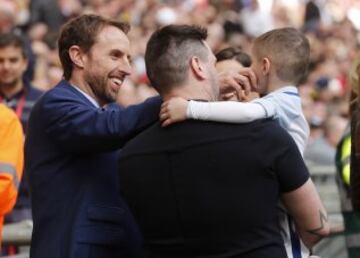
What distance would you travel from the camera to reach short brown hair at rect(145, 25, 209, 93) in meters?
4.60

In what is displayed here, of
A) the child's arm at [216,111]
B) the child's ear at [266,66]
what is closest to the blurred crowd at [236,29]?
the child's ear at [266,66]

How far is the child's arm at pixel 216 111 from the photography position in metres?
4.48

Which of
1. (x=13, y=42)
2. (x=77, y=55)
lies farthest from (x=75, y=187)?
(x=13, y=42)

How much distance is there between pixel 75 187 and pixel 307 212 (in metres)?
1.07

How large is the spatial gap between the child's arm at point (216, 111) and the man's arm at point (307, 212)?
311mm

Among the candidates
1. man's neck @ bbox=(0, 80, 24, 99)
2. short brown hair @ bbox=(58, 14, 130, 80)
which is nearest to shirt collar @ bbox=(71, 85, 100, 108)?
short brown hair @ bbox=(58, 14, 130, 80)

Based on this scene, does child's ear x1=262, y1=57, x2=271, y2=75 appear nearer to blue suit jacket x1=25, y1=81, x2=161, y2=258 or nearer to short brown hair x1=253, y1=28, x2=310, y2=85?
short brown hair x1=253, y1=28, x2=310, y2=85

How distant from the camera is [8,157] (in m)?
5.73

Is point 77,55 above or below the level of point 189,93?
above

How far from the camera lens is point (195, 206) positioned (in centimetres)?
450

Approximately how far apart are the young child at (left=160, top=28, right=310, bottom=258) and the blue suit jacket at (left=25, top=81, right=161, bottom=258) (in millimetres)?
515

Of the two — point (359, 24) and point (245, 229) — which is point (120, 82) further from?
point (359, 24)

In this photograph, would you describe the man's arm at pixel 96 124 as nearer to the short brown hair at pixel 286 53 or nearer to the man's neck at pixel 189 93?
the man's neck at pixel 189 93

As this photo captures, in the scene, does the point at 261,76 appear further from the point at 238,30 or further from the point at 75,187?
the point at 238,30
